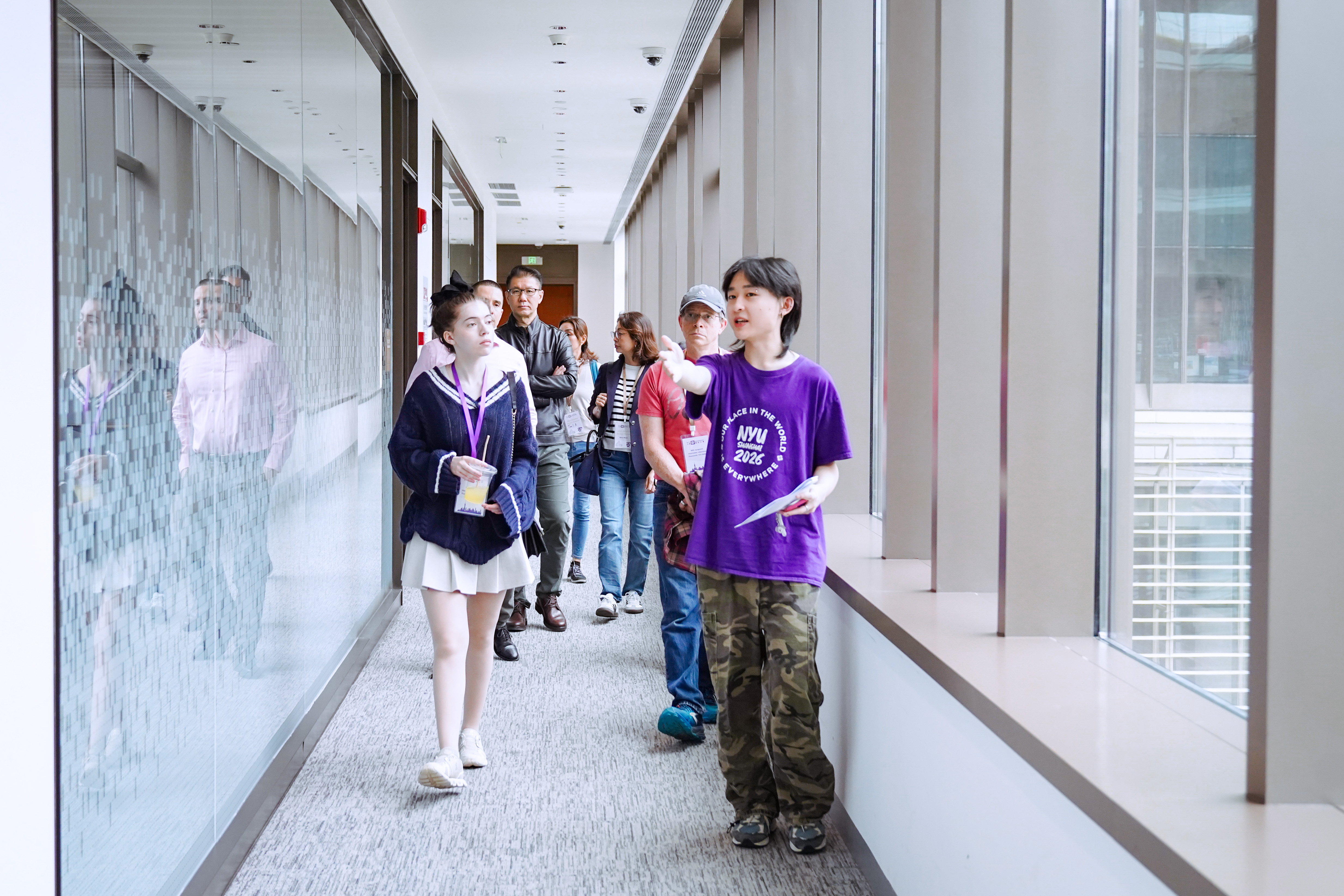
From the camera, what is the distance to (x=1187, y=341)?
217 centimetres

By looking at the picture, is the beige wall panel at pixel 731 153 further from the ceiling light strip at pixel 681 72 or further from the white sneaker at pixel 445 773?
the white sneaker at pixel 445 773

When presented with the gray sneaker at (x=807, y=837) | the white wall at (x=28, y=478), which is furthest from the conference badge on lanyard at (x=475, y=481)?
the white wall at (x=28, y=478)

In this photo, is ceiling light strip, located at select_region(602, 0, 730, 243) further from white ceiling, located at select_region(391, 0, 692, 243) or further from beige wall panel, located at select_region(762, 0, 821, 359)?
beige wall panel, located at select_region(762, 0, 821, 359)

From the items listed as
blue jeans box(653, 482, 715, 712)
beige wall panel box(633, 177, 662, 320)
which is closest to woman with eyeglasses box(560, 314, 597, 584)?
blue jeans box(653, 482, 715, 712)

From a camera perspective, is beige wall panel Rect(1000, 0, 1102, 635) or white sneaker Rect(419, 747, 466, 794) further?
white sneaker Rect(419, 747, 466, 794)

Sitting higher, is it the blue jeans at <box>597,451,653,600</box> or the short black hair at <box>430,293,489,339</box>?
the short black hair at <box>430,293,489,339</box>

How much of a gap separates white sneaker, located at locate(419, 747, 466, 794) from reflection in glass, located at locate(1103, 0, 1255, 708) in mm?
2077

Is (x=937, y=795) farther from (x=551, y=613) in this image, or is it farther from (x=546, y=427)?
(x=551, y=613)

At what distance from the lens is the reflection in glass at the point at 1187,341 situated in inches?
77.4

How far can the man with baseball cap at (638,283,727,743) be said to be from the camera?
11.2ft

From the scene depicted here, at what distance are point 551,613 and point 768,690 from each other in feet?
9.70

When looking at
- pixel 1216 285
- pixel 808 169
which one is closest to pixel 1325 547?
pixel 1216 285

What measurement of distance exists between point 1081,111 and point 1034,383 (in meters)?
0.63

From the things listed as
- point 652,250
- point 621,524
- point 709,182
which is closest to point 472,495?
point 621,524
